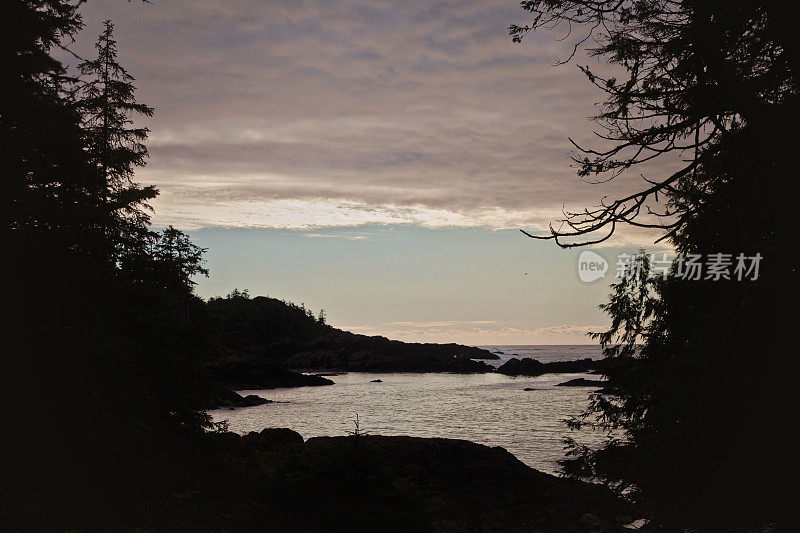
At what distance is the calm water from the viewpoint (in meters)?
32.3

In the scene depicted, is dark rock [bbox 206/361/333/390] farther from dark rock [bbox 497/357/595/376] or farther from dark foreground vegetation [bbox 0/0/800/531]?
dark foreground vegetation [bbox 0/0/800/531]

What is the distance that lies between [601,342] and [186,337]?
10.7 m

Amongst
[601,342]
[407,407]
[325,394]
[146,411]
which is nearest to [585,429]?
[407,407]

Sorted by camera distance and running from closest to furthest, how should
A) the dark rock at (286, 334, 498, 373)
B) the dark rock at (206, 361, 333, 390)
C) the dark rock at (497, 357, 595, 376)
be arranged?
the dark rock at (206, 361, 333, 390) → the dark rock at (497, 357, 595, 376) → the dark rock at (286, 334, 498, 373)

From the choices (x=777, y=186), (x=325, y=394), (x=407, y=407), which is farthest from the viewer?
(x=325, y=394)

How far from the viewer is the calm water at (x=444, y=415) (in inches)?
1273

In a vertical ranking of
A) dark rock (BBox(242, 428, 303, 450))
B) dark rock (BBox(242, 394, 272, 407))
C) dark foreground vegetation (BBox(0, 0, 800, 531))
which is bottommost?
dark rock (BBox(242, 394, 272, 407))

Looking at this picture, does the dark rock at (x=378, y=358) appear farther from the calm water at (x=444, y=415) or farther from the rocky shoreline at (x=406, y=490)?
the rocky shoreline at (x=406, y=490)

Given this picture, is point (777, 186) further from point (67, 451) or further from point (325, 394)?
point (325, 394)

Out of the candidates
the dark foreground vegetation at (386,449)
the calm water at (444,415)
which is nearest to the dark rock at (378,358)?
the calm water at (444,415)

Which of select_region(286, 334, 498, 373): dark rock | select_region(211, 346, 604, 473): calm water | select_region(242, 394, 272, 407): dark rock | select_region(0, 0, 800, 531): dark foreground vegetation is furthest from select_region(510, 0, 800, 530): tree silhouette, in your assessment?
select_region(286, 334, 498, 373): dark rock

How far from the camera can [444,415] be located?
143ft

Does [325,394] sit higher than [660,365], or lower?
lower

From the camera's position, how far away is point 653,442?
28.8 ft
